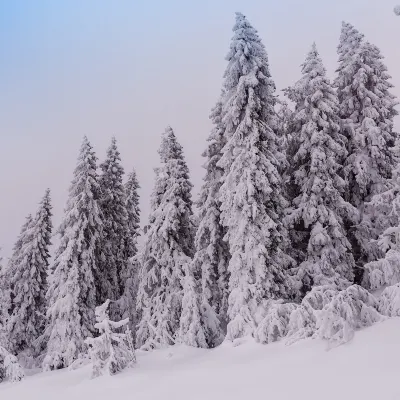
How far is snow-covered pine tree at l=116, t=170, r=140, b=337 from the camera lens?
102 ft

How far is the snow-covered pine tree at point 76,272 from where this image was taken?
88.0 ft

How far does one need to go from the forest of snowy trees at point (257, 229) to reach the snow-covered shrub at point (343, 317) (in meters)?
0.03

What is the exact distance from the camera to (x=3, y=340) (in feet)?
84.3

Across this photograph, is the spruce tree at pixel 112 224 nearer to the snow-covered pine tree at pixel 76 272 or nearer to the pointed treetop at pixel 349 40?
the snow-covered pine tree at pixel 76 272

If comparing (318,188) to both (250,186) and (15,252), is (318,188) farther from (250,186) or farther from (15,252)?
(15,252)

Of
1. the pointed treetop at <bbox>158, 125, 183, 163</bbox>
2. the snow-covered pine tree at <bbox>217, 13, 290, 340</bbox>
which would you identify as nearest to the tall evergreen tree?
the pointed treetop at <bbox>158, 125, 183, 163</bbox>

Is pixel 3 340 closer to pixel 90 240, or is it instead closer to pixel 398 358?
pixel 90 240

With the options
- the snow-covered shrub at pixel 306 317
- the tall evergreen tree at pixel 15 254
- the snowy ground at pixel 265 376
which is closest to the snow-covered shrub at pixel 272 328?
the snowy ground at pixel 265 376

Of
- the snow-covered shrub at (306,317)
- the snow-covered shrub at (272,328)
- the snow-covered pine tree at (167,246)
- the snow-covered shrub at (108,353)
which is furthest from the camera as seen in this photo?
the snow-covered pine tree at (167,246)

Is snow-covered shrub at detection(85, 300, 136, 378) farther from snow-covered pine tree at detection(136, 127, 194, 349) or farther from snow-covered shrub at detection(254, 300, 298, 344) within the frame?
snow-covered pine tree at detection(136, 127, 194, 349)

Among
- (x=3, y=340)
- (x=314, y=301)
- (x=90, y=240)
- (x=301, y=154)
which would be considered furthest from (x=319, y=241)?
(x=3, y=340)

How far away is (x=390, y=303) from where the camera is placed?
10.6m

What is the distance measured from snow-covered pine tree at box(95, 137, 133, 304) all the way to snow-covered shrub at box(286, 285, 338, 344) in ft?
69.6

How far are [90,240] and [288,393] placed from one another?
2345 cm
